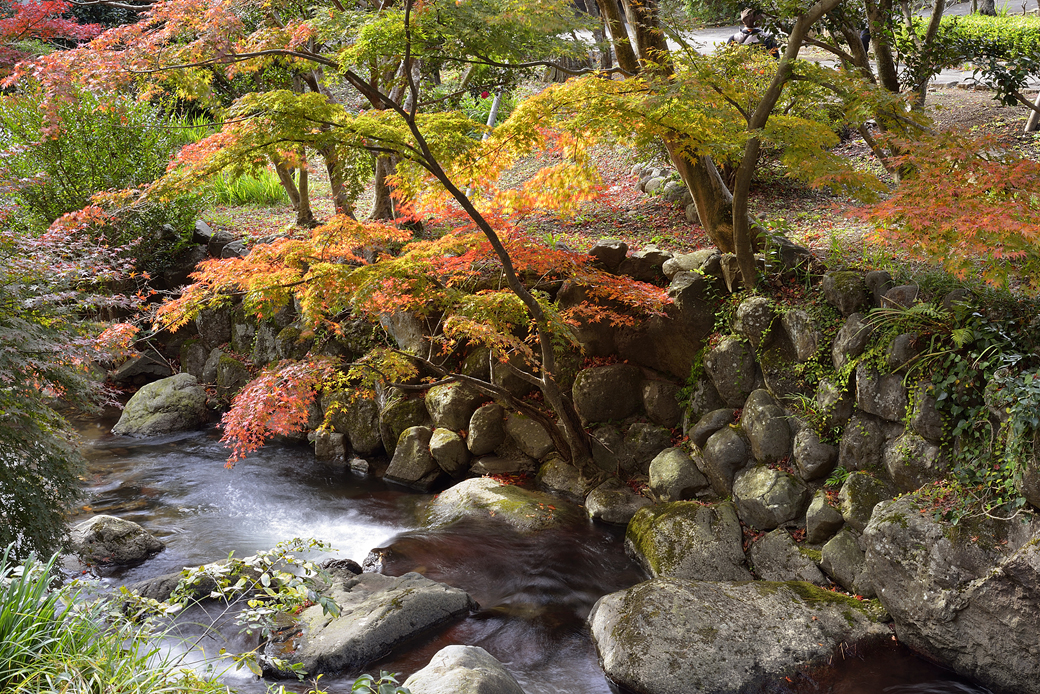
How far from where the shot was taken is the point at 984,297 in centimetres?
566

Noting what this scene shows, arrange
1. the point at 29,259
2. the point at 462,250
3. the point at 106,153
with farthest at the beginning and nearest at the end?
the point at 106,153 → the point at 462,250 → the point at 29,259

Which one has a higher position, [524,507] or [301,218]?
[301,218]

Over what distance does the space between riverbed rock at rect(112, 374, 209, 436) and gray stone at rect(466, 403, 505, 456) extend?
5251mm

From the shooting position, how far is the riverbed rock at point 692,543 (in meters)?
6.56

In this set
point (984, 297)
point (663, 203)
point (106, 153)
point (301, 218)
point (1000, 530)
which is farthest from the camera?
point (301, 218)

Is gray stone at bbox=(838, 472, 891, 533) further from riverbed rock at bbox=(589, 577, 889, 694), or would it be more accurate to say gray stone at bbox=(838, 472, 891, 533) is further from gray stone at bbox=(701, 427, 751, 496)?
gray stone at bbox=(701, 427, 751, 496)

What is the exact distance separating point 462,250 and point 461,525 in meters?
3.10

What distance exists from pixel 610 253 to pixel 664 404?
1921 mm

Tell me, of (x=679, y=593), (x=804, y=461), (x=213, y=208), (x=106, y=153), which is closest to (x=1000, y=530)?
(x=804, y=461)

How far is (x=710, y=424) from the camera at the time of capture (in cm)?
755

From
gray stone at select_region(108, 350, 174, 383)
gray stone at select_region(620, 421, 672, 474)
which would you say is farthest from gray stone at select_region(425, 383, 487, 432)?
gray stone at select_region(108, 350, 174, 383)

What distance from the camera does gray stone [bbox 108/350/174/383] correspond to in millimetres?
12820

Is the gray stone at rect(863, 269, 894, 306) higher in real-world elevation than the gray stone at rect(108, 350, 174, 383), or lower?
higher

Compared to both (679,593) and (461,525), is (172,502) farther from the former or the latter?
(679,593)
